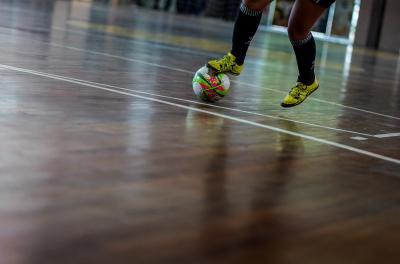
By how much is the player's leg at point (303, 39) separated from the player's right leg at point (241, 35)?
0.64 ft

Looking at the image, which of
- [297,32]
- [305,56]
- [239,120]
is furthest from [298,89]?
[239,120]

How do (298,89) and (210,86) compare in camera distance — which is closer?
(210,86)

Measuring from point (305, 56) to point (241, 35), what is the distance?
388mm

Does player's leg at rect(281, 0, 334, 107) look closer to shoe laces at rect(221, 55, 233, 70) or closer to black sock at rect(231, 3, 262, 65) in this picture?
black sock at rect(231, 3, 262, 65)

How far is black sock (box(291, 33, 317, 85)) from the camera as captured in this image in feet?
13.6

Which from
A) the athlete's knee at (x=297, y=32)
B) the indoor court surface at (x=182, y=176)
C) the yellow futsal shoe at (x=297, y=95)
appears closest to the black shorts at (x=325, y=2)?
the athlete's knee at (x=297, y=32)

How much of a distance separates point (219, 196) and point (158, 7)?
24778 millimetres

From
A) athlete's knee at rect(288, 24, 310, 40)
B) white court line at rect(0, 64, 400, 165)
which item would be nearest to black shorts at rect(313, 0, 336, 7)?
athlete's knee at rect(288, 24, 310, 40)

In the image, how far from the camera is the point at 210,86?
394 cm

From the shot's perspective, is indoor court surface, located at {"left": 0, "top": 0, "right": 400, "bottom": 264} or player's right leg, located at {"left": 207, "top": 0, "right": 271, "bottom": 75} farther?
player's right leg, located at {"left": 207, "top": 0, "right": 271, "bottom": 75}

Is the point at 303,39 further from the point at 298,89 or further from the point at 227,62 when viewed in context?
the point at 227,62

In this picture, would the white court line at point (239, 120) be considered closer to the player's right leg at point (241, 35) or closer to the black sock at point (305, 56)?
the player's right leg at point (241, 35)

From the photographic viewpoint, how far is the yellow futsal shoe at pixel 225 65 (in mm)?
4082

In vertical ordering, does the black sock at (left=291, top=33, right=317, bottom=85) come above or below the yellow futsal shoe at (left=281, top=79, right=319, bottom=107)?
above
